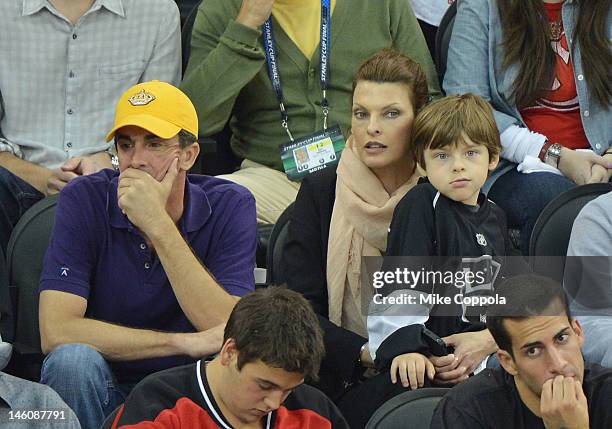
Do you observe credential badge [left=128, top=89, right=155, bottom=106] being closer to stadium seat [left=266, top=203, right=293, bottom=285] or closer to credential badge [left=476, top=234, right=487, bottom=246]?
stadium seat [left=266, top=203, right=293, bottom=285]

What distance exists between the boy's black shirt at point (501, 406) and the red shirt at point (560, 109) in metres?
1.72

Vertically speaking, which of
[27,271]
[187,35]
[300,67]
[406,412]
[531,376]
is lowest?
[406,412]

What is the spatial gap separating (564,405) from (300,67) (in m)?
2.20

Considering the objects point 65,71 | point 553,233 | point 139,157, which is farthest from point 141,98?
point 553,233

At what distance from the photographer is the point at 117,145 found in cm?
377

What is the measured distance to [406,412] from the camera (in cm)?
315

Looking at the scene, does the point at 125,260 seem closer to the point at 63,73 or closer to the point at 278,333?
the point at 278,333

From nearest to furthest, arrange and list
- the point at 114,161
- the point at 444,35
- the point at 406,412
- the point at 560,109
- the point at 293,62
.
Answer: the point at 406,412, the point at 114,161, the point at 560,109, the point at 293,62, the point at 444,35

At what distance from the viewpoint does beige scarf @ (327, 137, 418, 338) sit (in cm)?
383

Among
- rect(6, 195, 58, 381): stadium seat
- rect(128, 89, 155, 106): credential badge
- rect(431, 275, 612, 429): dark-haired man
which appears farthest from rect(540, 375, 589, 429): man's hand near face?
rect(6, 195, 58, 381): stadium seat

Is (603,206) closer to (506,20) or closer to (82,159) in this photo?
(506,20)

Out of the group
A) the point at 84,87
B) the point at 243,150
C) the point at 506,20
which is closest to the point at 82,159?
the point at 84,87

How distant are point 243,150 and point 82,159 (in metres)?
0.69

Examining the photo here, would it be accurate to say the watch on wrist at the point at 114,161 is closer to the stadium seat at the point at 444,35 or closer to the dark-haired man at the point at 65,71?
the dark-haired man at the point at 65,71
